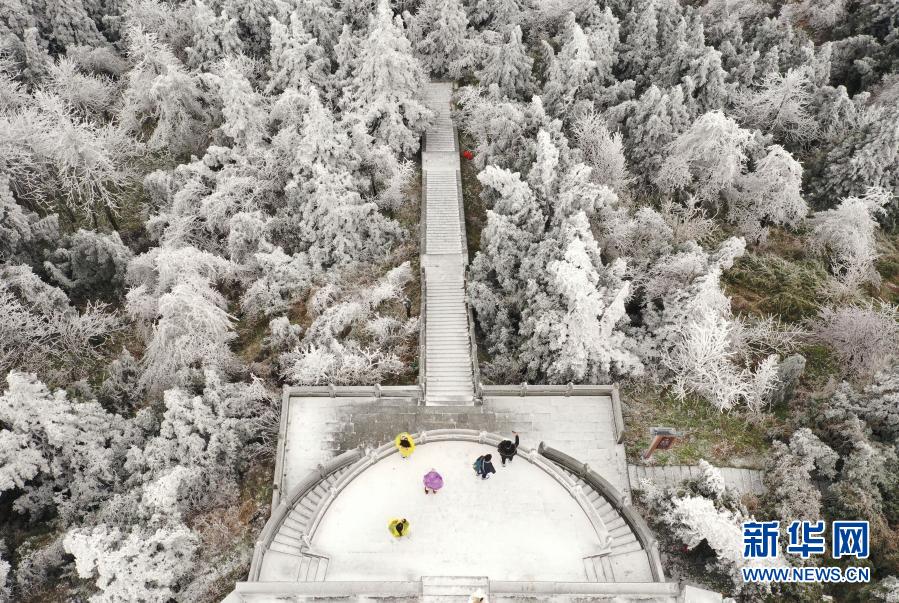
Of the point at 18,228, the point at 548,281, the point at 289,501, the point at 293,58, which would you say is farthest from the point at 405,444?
the point at 293,58

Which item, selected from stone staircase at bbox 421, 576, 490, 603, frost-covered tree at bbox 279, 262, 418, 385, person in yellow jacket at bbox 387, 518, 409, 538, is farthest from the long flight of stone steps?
stone staircase at bbox 421, 576, 490, 603

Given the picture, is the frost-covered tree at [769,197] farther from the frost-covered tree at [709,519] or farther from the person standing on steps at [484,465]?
the person standing on steps at [484,465]

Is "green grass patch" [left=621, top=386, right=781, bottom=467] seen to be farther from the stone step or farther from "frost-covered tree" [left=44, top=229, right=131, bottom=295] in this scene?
"frost-covered tree" [left=44, top=229, right=131, bottom=295]

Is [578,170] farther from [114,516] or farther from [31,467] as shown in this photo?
[31,467]

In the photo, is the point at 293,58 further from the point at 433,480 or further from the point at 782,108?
the point at 782,108

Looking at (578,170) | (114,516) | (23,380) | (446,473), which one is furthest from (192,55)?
(446,473)

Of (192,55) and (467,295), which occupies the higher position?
(192,55)

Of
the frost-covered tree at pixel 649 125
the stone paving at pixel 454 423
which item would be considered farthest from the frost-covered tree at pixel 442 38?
the stone paving at pixel 454 423
